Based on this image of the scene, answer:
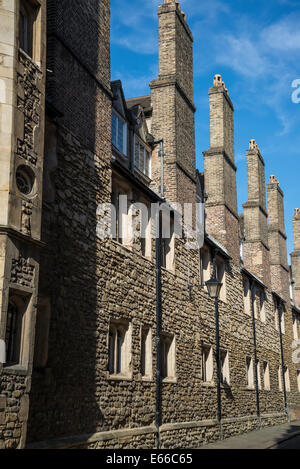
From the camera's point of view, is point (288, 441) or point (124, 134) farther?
point (288, 441)

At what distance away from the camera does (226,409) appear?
2069 cm

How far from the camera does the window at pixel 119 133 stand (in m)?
15.3

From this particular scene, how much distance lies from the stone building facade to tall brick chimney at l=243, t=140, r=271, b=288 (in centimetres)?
564

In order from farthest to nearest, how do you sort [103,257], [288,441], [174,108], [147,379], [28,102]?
[288,441] → [174,108] → [147,379] → [103,257] → [28,102]

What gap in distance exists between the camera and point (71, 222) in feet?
38.3

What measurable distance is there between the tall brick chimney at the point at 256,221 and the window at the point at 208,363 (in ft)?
34.6

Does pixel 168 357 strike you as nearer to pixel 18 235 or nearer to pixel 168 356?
pixel 168 356

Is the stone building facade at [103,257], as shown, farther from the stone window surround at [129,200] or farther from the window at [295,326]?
the window at [295,326]

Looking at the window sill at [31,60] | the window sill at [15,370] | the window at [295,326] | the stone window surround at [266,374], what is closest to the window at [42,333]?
the window sill at [15,370]

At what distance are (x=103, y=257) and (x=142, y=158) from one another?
216 inches

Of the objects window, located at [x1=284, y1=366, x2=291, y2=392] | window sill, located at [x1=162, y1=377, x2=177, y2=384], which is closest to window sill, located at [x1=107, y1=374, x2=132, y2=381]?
window sill, located at [x1=162, y1=377, x2=177, y2=384]

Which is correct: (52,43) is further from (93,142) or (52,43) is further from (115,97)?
(115,97)

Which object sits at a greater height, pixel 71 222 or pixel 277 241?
pixel 277 241

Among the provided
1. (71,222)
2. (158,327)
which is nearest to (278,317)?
(158,327)
